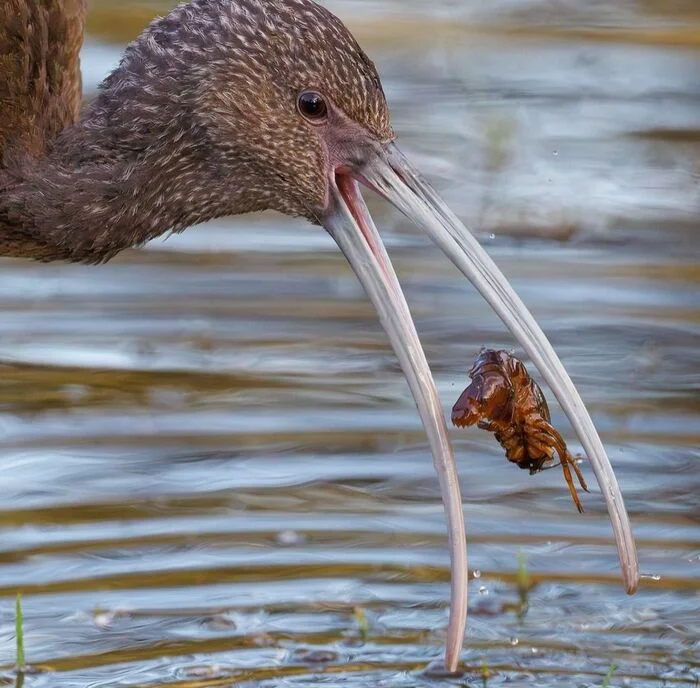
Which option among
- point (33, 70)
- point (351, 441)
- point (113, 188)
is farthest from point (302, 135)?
point (351, 441)

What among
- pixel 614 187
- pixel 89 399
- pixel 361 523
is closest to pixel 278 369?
pixel 89 399

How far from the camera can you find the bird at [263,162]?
516 centimetres

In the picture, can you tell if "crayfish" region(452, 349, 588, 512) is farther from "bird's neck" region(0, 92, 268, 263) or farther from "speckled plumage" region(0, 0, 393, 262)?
"bird's neck" region(0, 92, 268, 263)

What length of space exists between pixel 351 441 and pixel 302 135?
6.49 ft

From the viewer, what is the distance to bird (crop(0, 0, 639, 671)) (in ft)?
16.9

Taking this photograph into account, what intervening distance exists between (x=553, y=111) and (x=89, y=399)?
3.77 meters

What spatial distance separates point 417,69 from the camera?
10.9m

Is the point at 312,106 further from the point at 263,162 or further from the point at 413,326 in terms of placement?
the point at 413,326

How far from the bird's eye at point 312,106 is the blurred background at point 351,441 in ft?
4.73

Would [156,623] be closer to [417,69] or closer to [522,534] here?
[522,534]

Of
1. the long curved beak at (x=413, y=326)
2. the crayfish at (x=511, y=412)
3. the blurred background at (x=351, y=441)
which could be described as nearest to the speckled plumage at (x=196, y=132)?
the long curved beak at (x=413, y=326)

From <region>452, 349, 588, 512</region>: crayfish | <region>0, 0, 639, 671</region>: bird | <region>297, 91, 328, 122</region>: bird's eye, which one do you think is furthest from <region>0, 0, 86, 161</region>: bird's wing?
<region>452, 349, 588, 512</region>: crayfish

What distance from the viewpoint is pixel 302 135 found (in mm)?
5266

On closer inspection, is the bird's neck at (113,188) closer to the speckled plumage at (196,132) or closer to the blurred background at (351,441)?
the speckled plumage at (196,132)
